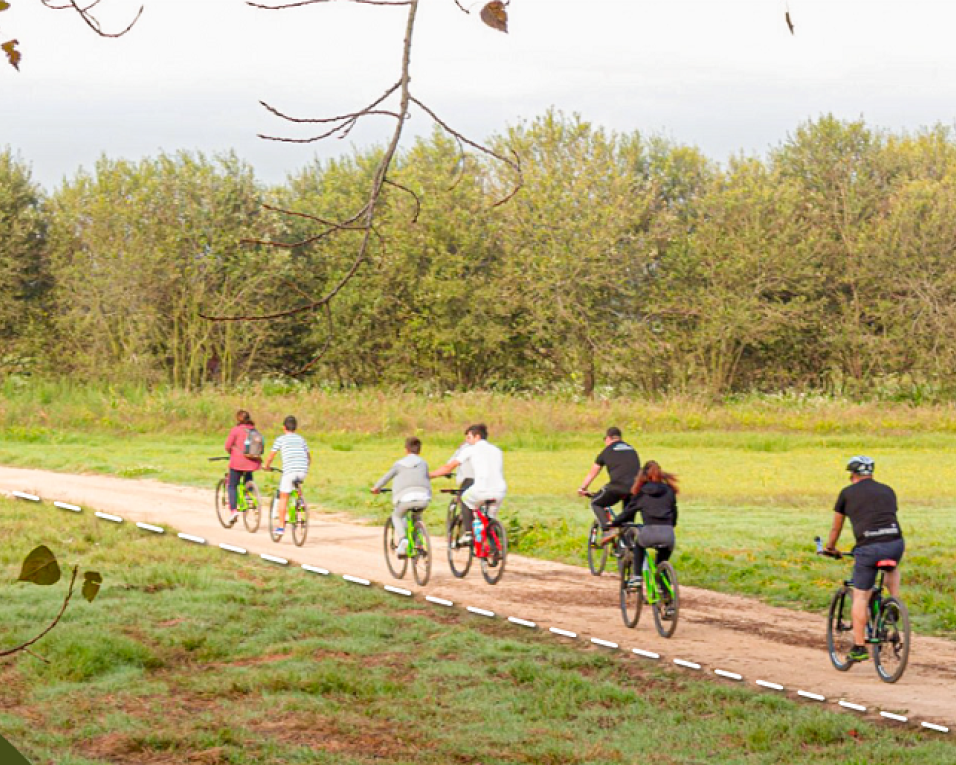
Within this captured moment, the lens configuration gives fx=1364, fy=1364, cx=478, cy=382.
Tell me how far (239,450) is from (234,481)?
3.37ft

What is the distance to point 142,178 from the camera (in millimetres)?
46125

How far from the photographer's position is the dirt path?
1122cm

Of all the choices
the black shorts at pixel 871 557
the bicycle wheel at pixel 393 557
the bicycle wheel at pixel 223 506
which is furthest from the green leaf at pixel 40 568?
the bicycle wheel at pixel 223 506

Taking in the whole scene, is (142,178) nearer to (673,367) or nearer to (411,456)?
(673,367)

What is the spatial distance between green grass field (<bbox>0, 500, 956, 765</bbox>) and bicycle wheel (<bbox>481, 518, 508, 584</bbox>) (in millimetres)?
Result: 1224

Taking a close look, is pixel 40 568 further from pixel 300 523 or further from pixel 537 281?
pixel 537 281

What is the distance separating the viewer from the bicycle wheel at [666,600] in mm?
12562

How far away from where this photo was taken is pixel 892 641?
1121 centimetres

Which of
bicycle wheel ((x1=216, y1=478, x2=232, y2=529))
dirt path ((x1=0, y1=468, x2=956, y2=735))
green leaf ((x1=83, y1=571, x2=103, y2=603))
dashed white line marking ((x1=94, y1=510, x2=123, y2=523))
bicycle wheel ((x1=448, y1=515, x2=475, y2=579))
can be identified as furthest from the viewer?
dashed white line marking ((x1=94, y1=510, x2=123, y2=523))

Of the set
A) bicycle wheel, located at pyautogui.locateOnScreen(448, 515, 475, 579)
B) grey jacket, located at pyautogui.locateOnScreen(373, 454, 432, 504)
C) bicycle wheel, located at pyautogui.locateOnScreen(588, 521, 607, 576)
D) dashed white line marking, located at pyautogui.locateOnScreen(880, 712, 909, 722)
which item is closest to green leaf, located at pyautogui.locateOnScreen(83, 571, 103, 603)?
dashed white line marking, located at pyautogui.locateOnScreen(880, 712, 909, 722)

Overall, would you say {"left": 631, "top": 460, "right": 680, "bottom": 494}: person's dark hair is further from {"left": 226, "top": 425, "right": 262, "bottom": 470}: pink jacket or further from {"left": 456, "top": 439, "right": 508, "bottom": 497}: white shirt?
{"left": 226, "top": 425, "right": 262, "bottom": 470}: pink jacket

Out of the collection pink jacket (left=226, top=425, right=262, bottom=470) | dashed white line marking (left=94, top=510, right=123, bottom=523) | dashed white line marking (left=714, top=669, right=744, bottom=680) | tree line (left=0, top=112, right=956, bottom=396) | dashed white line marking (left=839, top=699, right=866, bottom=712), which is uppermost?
tree line (left=0, top=112, right=956, bottom=396)

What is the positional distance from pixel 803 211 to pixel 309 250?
59.7 feet

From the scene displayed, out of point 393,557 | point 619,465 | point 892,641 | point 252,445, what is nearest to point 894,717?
point 892,641
